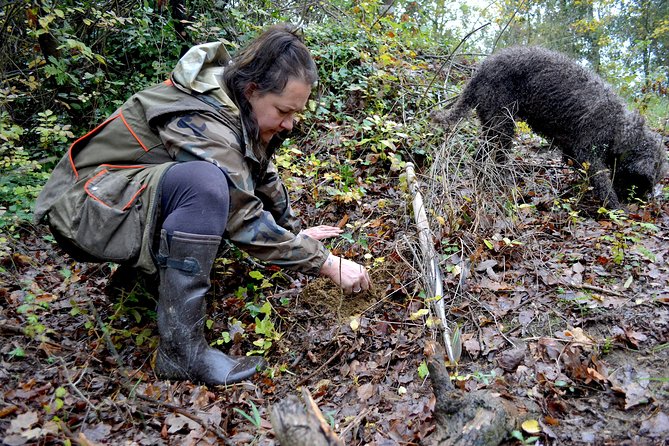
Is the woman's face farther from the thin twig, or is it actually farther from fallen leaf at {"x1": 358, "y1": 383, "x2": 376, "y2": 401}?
fallen leaf at {"x1": 358, "y1": 383, "x2": 376, "y2": 401}

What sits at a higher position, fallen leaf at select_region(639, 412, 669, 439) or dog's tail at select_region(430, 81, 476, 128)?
dog's tail at select_region(430, 81, 476, 128)

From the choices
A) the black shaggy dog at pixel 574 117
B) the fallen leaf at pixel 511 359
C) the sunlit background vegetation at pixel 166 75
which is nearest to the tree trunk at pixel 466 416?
the fallen leaf at pixel 511 359

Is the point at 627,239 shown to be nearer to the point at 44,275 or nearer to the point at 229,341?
the point at 229,341

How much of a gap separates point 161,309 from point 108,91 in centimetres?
366

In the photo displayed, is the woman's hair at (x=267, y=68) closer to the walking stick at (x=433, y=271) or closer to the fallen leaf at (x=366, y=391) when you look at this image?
the walking stick at (x=433, y=271)

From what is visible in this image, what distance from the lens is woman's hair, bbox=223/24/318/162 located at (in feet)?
8.90

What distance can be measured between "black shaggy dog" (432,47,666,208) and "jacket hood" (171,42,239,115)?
2613 millimetres

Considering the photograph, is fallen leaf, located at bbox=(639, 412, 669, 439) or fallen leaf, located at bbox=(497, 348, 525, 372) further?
fallen leaf, located at bbox=(497, 348, 525, 372)

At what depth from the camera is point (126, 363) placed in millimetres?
2770

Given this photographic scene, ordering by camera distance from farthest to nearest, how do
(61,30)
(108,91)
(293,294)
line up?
1. (108,91)
2. (61,30)
3. (293,294)

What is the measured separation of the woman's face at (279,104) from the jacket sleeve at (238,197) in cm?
26

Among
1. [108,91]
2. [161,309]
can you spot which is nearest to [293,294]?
[161,309]

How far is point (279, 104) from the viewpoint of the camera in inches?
109

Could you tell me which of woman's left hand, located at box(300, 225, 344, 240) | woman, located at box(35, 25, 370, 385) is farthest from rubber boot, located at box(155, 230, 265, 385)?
woman's left hand, located at box(300, 225, 344, 240)
